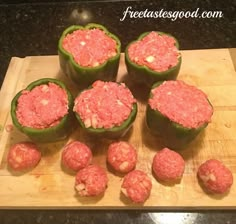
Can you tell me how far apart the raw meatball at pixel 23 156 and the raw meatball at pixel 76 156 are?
5.3 inches

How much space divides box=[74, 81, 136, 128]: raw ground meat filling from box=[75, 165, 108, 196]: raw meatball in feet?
0.68

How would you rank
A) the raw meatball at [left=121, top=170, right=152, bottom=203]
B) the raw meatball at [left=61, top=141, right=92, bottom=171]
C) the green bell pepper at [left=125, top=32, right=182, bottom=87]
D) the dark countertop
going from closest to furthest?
1. the raw meatball at [left=121, top=170, right=152, bottom=203]
2. the raw meatball at [left=61, top=141, right=92, bottom=171]
3. the green bell pepper at [left=125, top=32, right=182, bottom=87]
4. the dark countertop

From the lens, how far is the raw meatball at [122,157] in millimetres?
1565

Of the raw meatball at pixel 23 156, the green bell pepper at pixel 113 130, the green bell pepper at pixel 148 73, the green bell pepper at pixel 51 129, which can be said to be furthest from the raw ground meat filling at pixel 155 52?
the raw meatball at pixel 23 156

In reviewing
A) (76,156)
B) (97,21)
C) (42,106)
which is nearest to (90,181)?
(76,156)

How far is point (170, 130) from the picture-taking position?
160 cm

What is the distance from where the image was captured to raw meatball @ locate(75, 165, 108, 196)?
1.49 meters

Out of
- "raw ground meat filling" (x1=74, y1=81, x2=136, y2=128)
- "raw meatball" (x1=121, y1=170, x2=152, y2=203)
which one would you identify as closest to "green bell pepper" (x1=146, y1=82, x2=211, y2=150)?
"raw ground meat filling" (x1=74, y1=81, x2=136, y2=128)

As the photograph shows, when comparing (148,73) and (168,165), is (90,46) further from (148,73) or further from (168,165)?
(168,165)

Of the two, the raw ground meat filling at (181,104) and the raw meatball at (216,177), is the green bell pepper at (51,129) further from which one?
the raw meatball at (216,177)

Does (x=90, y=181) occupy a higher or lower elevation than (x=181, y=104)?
lower

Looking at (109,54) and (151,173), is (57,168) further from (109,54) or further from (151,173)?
(109,54)

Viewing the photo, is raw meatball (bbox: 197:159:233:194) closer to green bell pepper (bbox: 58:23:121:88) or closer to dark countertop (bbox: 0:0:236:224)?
green bell pepper (bbox: 58:23:121:88)

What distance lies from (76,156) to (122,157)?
20 centimetres
